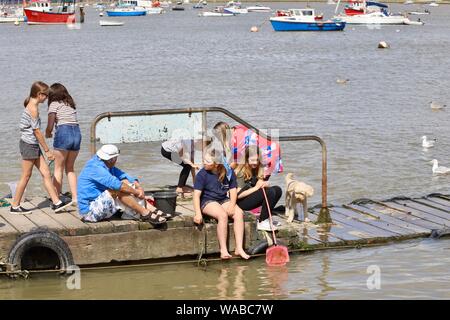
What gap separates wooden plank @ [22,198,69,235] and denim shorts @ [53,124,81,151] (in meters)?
0.79

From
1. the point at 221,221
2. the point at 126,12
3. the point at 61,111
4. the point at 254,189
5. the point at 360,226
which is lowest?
the point at 126,12

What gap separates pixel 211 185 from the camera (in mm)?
10672

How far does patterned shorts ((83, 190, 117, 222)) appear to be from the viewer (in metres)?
10.3

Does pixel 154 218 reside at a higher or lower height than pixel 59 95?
lower

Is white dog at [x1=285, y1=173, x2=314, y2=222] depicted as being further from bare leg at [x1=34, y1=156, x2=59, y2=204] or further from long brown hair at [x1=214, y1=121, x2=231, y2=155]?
bare leg at [x1=34, y1=156, x2=59, y2=204]

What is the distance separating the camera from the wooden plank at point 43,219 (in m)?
10.1

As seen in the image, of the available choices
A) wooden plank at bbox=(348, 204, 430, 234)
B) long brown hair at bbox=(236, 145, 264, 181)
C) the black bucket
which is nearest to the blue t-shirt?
the black bucket

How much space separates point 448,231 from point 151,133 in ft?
13.5

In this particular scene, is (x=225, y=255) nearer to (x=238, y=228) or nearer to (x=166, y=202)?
(x=238, y=228)

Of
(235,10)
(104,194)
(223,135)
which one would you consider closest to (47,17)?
(235,10)

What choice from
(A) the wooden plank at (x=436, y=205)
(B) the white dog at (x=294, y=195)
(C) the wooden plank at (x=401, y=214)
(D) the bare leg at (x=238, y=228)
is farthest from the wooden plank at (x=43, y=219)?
(A) the wooden plank at (x=436, y=205)

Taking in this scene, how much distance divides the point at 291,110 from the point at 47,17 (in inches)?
3587

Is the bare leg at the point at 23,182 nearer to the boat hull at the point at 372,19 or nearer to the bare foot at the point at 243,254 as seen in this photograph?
the bare foot at the point at 243,254
